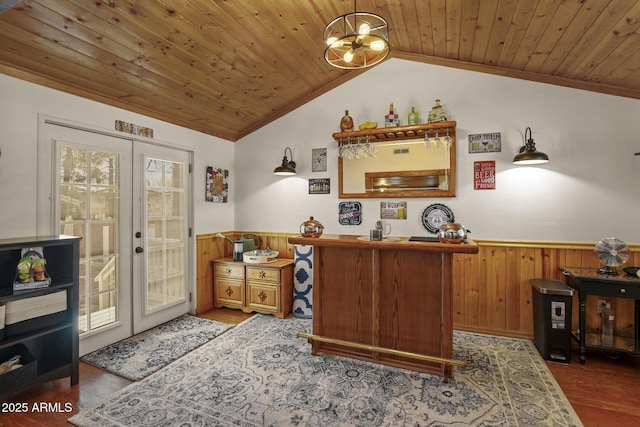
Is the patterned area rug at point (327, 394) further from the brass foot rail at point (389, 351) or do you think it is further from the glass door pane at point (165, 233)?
the glass door pane at point (165, 233)

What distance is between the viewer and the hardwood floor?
1.99 metres

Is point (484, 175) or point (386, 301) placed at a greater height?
point (484, 175)

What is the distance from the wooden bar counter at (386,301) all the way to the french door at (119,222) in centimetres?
188

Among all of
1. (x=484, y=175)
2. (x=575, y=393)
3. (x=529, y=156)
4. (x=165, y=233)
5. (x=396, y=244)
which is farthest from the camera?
(x=165, y=233)

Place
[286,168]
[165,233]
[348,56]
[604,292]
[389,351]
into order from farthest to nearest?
[286,168], [165,233], [604,292], [389,351], [348,56]

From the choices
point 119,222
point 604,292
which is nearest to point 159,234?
point 119,222

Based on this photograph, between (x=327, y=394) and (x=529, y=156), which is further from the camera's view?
(x=529, y=156)

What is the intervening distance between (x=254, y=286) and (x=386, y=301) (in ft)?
6.37

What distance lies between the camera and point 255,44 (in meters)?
2.83

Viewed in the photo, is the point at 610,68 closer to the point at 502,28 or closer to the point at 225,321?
the point at 502,28

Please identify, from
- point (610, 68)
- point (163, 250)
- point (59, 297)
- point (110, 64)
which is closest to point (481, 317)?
point (610, 68)

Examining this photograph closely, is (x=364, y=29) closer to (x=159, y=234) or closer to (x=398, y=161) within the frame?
(x=398, y=161)

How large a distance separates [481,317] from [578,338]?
2.71 feet

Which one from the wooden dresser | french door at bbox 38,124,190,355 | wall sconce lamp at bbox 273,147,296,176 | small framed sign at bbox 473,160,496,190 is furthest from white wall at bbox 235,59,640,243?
french door at bbox 38,124,190,355
